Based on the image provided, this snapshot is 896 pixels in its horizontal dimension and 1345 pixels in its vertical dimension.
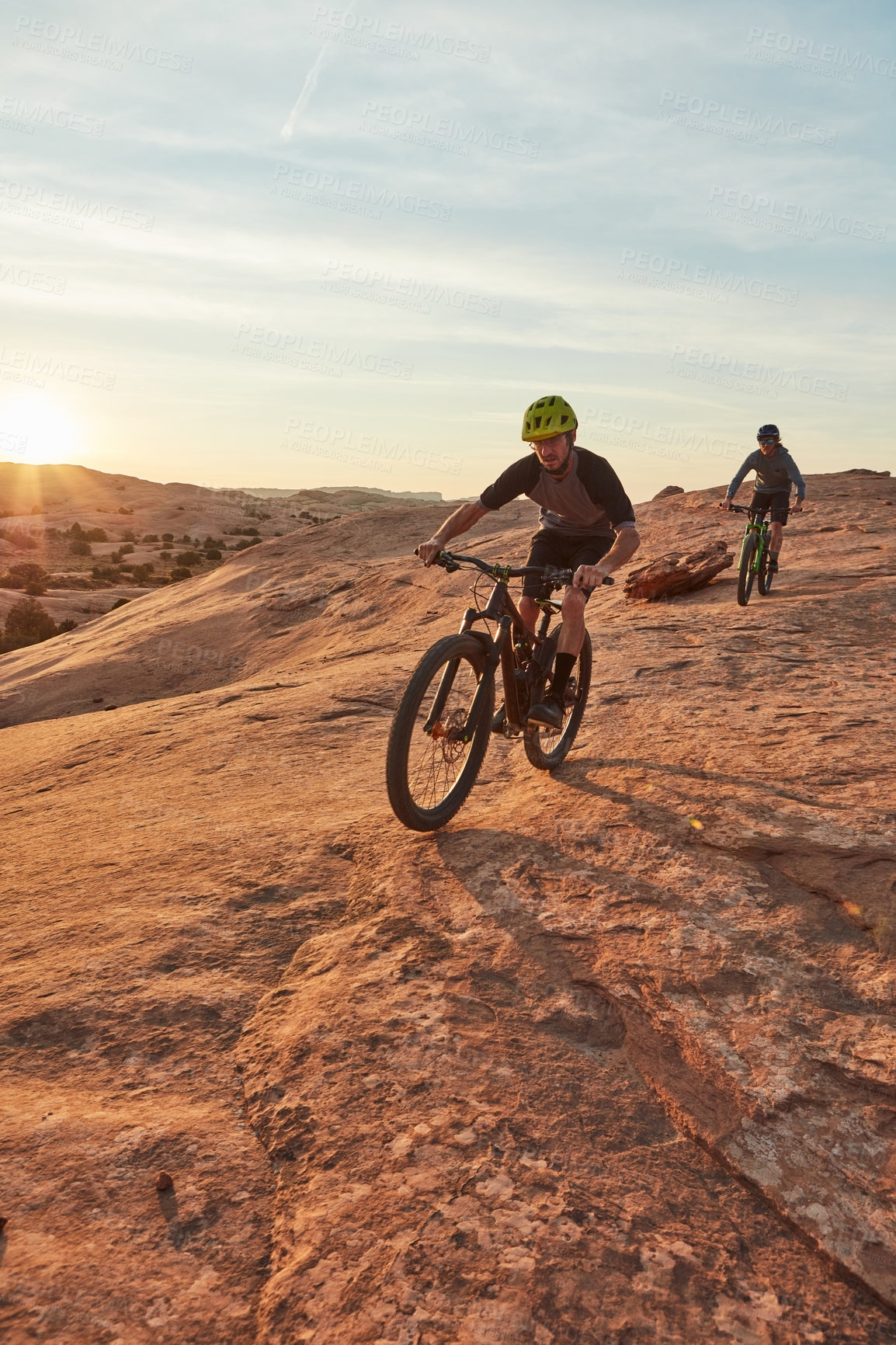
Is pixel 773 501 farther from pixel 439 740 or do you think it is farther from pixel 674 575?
pixel 439 740

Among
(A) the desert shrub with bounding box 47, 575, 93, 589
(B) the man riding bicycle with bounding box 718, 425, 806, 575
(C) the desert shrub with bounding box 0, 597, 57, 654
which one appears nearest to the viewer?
(B) the man riding bicycle with bounding box 718, 425, 806, 575

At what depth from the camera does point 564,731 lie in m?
5.95

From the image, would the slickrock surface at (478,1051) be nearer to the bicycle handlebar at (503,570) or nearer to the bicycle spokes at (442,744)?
the bicycle spokes at (442,744)

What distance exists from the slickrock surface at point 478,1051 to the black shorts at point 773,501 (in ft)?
20.5

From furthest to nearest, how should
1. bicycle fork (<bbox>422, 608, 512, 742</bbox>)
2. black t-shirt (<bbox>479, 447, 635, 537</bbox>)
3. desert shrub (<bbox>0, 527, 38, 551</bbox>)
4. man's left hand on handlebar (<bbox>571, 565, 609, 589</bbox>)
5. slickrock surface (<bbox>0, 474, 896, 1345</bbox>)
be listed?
desert shrub (<bbox>0, 527, 38, 551</bbox>), black t-shirt (<bbox>479, 447, 635, 537</bbox>), man's left hand on handlebar (<bbox>571, 565, 609, 589</bbox>), bicycle fork (<bbox>422, 608, 512, 742</bbox>), slickrock surface (<bbox>0, 474, 896, 1345</bbox>)

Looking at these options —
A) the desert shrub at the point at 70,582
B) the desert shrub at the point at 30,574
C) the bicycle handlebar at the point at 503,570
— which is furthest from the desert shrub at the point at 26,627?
the bicycle handlebar at the point at 503,570

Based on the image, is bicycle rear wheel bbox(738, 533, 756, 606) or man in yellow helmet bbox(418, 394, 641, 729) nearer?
man in yellow helmet bbox(418, 394, 641, 729)

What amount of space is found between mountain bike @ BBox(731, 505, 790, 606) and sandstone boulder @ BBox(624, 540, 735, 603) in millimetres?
820

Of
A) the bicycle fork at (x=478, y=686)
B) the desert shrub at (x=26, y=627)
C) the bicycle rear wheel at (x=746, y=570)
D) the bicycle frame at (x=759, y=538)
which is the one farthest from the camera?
the desert shrub at (x=26, y=627)

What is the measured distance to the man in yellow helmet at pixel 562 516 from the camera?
491 cm

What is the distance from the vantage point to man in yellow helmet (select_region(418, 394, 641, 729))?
4.91 meters

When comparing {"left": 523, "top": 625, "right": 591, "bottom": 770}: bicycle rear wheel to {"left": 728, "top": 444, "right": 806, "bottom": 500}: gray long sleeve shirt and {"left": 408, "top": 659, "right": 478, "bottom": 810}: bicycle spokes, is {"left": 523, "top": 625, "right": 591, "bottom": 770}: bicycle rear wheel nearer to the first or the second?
{"left": 408, "top": 659, "right": 478, "bottom": 810}: bicycle spokes

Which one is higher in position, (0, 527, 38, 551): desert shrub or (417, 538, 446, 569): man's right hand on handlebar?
(417, 538, 446, 569): man's right hand on handlebar

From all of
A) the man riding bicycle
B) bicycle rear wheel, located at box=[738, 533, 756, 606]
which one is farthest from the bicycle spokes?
the man riding bicycle
